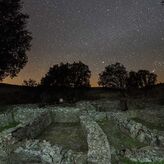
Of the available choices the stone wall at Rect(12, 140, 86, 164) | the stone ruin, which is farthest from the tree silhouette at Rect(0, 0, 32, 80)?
the stone wall at Rect(12, 140, 86, 164)

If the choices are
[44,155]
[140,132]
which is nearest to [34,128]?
[44,155]

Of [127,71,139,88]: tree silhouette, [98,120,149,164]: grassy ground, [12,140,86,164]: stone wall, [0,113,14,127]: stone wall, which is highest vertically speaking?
[127,71,139,88]: tree silhouette

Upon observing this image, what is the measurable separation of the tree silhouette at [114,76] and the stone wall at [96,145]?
39.4m

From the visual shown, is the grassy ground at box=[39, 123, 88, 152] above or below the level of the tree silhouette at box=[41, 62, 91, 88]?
below

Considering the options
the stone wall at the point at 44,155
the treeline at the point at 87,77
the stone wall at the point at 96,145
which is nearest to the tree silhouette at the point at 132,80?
the treeline at the point at 87,77

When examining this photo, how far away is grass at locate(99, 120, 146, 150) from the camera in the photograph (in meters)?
33.5

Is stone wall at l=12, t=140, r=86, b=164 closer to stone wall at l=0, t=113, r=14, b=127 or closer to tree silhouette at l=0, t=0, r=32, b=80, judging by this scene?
stone wall at l=0, t=113, r=14, b=127

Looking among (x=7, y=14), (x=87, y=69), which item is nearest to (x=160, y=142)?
(x=7, y=14)

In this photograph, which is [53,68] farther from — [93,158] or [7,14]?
[93,158]

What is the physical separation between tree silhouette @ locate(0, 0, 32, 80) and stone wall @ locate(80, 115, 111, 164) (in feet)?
68.1

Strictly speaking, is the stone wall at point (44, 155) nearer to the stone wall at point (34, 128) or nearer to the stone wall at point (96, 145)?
the stone wall at point (96, 145)

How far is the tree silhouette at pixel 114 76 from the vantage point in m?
76.5

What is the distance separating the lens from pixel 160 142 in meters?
32.6

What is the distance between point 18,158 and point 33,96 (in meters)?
37.7
